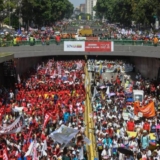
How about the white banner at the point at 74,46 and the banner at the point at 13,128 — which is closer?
the banner at the point at 13,128

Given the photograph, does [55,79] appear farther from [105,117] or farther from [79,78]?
[105,117]

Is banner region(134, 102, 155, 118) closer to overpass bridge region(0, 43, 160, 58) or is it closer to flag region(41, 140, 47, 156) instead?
flag region(41, 140, 47, 156)

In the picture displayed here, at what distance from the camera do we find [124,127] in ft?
68.4

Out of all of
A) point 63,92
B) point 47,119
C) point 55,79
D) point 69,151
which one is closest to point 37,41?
point 55,79

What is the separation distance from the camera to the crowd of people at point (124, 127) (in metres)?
17.2

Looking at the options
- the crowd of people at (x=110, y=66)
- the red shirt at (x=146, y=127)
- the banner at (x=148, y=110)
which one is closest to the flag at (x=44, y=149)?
the red shirt at (x=146, y=127)

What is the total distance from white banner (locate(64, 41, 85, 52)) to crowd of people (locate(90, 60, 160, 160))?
7.74 metres

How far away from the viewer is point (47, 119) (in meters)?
20.7

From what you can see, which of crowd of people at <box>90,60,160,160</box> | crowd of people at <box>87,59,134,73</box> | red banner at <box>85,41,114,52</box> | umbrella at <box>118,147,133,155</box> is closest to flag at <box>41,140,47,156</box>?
crowd of people at <box>90,60,160,160</box>

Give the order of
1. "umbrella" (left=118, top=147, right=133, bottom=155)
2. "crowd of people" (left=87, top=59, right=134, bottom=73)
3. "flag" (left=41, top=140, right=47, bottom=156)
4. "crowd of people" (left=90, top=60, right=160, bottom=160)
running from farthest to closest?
"crowd of people" (left=87, top=59, right=134, bottom=73), "crowd of people" (left=90, top=60, right=160, bottom=160), "flag" (left=41, top=140, right=47, bottom=156), "umbrella" (left=118, top=147, right=133, bottom=155)

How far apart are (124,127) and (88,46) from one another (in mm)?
16943

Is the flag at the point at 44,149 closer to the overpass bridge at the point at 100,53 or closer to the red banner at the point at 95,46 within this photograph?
the overpass bridge at the point at 100,53

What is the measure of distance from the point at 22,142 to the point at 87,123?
4.76 m

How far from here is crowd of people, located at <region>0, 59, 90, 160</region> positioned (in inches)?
668
